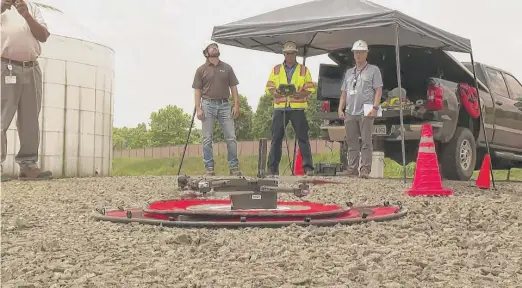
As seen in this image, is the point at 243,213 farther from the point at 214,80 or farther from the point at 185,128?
the point at 185,128

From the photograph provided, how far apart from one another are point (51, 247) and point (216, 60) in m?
6.33

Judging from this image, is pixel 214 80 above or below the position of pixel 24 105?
above

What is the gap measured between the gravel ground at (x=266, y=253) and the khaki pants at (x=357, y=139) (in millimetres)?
3580

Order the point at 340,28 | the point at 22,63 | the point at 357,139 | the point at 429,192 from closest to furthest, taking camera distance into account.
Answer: the point at 429,192
the point at 22,63
the point at 340,28
the point at 357,139

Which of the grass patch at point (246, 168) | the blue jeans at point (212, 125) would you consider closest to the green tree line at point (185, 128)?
the grass patch at point (246, 168)

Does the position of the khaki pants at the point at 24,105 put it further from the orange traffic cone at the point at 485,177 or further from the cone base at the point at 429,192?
the orange traffic cone at the point at 485,177

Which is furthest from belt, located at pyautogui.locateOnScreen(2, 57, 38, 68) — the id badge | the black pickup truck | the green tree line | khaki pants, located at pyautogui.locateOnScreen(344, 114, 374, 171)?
the green tree line

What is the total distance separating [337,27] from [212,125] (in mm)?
2302

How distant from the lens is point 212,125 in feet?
32.1

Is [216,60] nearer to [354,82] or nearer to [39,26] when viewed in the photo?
[354,82]

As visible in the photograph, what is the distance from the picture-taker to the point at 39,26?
789 centimetres

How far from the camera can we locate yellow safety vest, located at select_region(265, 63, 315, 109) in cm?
968

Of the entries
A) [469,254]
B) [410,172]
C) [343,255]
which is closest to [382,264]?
[343,255]

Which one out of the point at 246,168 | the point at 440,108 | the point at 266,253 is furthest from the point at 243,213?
the point at 246,168
